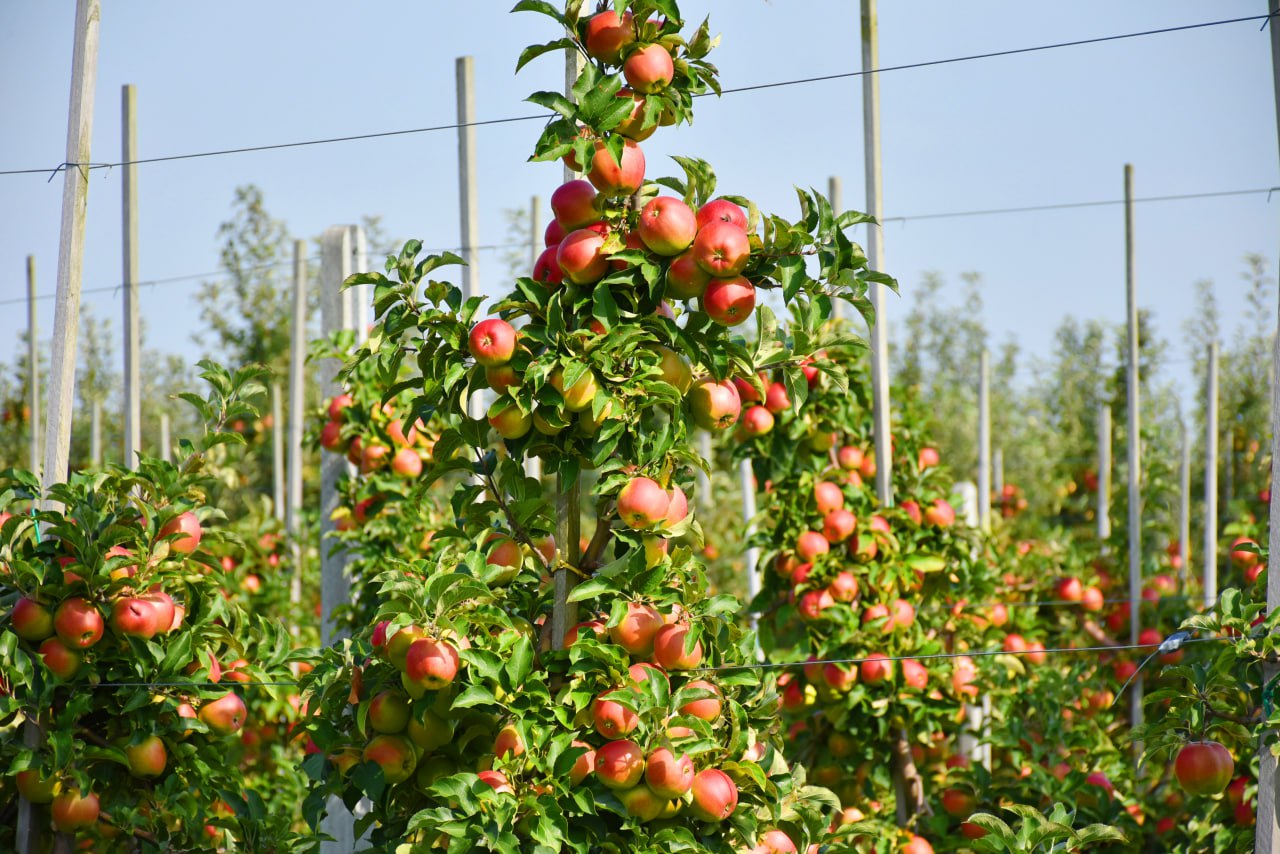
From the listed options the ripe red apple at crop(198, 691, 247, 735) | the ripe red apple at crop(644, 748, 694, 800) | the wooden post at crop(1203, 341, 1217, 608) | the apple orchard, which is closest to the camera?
the ripe red apple at crop(644, 748, 694, 800)

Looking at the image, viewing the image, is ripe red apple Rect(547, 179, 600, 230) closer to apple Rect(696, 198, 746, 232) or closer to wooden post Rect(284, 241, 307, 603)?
apple Rect(696, 198, 746, 232)

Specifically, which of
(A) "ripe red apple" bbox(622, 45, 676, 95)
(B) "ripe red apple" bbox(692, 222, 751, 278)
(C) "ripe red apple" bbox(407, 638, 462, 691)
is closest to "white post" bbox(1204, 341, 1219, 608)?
(B) "ripe red apple" bbox(692, 222, 751, 278)

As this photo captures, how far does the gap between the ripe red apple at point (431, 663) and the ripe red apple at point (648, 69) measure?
3.60 feet

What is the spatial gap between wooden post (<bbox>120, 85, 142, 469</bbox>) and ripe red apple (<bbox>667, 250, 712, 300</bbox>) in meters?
2.36

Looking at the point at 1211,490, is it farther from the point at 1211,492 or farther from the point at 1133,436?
the point at 1133,436

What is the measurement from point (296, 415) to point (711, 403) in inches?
181

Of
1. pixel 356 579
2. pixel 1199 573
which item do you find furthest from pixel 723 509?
pixel 356 579

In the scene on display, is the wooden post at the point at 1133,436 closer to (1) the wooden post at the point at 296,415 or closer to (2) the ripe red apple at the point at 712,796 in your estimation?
(2) the ripe red apple at the point at 712,796

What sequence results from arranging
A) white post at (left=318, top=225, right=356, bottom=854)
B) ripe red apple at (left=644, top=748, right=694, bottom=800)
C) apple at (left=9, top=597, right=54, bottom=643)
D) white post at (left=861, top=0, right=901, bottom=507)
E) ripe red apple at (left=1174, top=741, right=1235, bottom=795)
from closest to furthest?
1. ripe red apple at (left=644, top=748, right=694, bottom=800)
2. ripe red apple at (left=1174, top=741, right=1235, bottom=795)
3. apple at (left=9, top=597, right=54, bottom=643)
4. white post at (left=861, top=0, right=901, bottom=507)
5. white post at (left=318, top=225, right=356, bottom=854)

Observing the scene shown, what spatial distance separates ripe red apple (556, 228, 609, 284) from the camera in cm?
240

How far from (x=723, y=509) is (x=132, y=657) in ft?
22.8

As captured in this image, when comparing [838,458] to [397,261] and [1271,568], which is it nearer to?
[1271,568]

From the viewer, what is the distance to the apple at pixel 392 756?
2445mm

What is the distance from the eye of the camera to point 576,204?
98.2 inches
